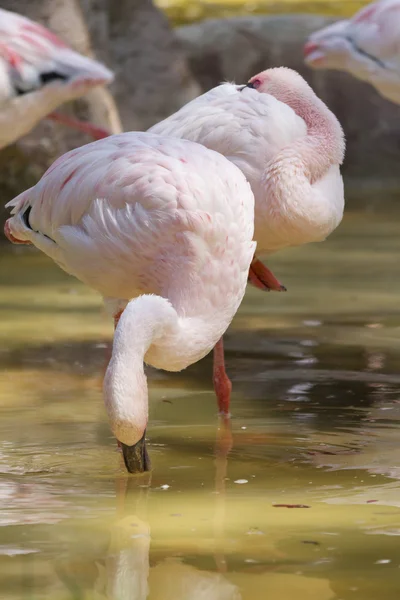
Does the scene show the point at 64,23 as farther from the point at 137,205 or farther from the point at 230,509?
the point at 230,509

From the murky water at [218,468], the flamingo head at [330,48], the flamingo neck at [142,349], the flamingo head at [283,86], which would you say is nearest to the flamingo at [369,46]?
the flamingo head at [330,48]

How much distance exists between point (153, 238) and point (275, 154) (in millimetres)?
957

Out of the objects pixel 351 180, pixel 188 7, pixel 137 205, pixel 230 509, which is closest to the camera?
pixel 230 509

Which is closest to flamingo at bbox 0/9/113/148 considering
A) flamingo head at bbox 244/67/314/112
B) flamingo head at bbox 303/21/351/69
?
flamingo head at bbox 303/21/351/69

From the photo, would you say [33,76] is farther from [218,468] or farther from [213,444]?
[218,468]

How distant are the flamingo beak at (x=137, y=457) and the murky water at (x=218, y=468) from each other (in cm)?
5

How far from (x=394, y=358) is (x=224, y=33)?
825cm

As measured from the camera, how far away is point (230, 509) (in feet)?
11.4

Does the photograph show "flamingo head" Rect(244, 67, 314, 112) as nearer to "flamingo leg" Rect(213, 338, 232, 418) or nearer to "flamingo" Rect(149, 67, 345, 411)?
"flamingo" Rect(149, 67, 345, 411)

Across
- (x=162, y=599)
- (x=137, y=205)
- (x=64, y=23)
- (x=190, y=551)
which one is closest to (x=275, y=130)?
A: (x=137, y=205)

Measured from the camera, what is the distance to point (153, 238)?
4.00 meters

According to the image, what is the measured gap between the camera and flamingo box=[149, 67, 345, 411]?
15.6 feet

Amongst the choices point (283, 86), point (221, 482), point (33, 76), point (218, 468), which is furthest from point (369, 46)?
point (221, 482)

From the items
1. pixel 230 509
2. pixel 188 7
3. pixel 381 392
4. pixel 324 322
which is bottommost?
pixel 188 7
